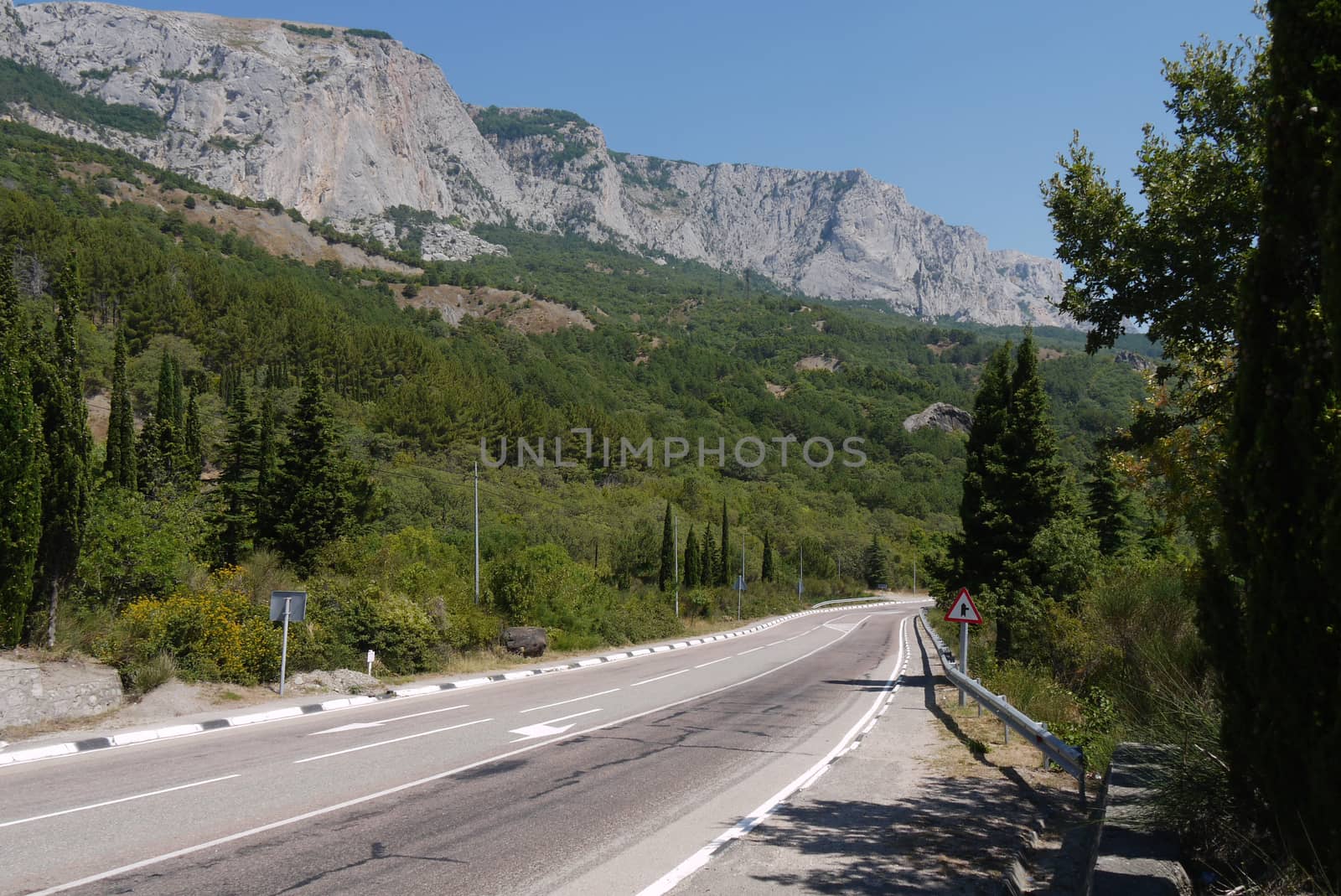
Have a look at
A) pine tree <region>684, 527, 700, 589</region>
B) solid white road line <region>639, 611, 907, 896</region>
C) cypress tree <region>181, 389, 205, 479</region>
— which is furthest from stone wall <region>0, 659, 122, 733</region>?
pine tree <region>684, 527, 700, 589</region>

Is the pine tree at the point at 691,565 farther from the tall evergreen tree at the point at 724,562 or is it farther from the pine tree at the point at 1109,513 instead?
the pine tree at the point at 1109,513

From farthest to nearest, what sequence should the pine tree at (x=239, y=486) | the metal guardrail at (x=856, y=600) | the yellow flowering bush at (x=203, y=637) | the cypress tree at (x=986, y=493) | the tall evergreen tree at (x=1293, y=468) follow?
the metal guardrail at (x=856, y=600), the pine tree at (x=239, y=486), the cypress tree at (x=986, y=493), the yellow flowering bush at (x=203, y=637), the tall evergreen tree at (x=1293, y=468)

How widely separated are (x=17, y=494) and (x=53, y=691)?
3.19m

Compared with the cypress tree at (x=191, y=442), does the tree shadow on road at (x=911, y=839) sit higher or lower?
lower

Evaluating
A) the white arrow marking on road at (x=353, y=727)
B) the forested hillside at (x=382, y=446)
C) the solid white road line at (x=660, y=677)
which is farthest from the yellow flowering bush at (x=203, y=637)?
the solid white road line at (x=660, y=677)

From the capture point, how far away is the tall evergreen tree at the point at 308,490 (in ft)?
108

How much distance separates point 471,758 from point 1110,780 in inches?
294

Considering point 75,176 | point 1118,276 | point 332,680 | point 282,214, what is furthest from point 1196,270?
point 282,214

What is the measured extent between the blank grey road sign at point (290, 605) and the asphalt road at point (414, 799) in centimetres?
250

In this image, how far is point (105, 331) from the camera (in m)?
80.1

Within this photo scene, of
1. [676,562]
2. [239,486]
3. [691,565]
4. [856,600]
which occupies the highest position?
[239,486]

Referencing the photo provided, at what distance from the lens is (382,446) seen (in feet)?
246

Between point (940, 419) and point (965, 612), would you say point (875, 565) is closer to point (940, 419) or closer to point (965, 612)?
point (940, 419)

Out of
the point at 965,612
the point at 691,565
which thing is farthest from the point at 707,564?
the point at 965,612
